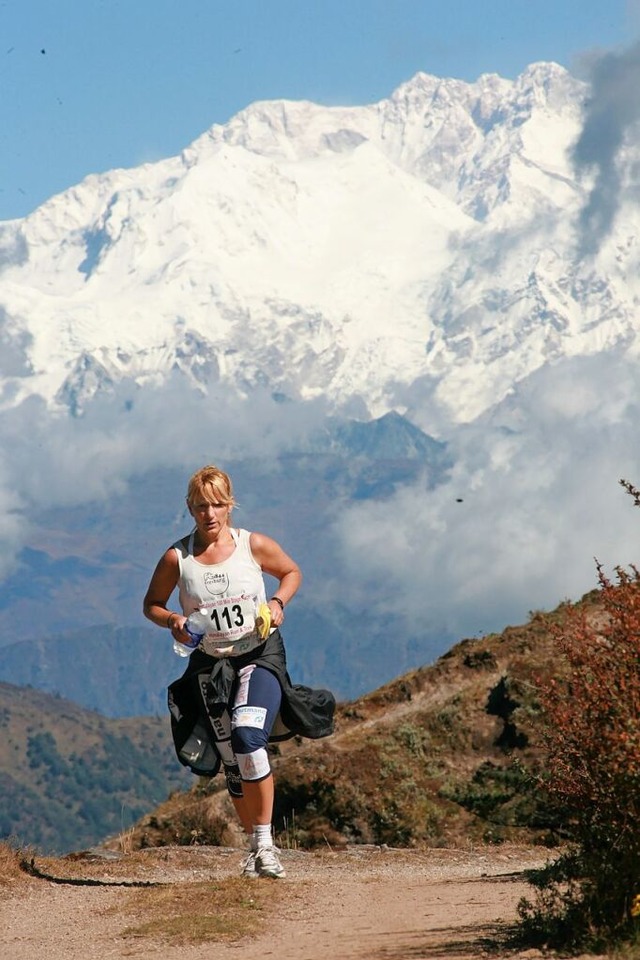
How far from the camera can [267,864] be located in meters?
11.0

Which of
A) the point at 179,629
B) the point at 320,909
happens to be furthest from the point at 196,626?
the point at 320,909

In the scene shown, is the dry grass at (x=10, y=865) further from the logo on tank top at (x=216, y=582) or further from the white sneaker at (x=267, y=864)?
the logo on tank top at (x=216, y=582)

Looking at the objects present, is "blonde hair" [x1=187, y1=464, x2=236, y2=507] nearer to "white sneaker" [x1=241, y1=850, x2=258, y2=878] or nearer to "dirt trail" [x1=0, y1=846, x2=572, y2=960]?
"white sneaker" [x1=241, y1=850, x2=258, y2=878]

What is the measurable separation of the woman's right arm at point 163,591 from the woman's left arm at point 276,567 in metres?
0.60

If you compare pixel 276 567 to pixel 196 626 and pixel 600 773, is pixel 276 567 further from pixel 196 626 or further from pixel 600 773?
pixel 600 773

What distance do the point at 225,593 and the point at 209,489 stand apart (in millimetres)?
756

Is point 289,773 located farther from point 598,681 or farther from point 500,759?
point 598,681

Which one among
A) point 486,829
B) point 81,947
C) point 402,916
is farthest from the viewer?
point 486,829

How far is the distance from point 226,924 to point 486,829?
725 centimetres

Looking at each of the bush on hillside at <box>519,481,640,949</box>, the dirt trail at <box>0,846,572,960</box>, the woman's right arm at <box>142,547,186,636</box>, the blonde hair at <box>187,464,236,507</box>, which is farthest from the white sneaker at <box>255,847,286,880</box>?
the bush on hillside at <box>519,481,640,949</box>

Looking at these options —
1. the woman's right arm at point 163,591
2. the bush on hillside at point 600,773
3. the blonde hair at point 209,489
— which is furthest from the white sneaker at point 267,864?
the bush on hillside at point 600,773

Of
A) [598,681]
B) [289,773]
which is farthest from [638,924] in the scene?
[289,773]

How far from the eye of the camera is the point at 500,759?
59.2ft

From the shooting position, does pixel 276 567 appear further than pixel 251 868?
Yes
